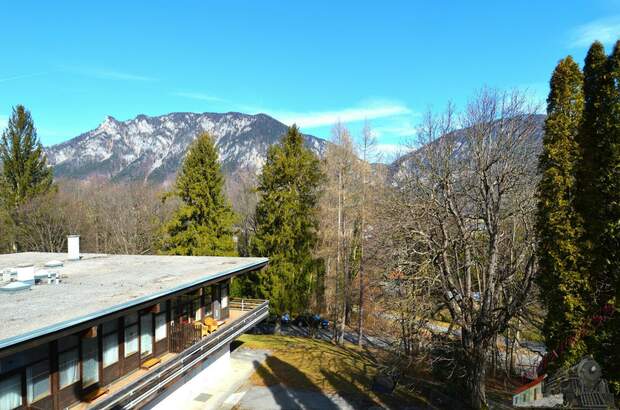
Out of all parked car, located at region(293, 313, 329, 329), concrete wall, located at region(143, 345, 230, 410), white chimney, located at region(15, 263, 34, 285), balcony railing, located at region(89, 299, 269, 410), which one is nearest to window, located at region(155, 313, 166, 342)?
balcony railing, located at region(89, 299, 269, 410)

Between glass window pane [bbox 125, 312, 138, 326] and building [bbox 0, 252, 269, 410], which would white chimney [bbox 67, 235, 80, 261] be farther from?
glass window pane [bbox 125, 312, 138, 326]

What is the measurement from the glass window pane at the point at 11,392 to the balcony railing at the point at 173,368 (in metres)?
1.53

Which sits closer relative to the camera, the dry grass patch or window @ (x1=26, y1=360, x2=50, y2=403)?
window @ (x1=26, y1=360, x2=50, y2=403)

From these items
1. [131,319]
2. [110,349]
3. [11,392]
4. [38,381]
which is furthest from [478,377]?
[11,392]

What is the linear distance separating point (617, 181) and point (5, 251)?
136 feet

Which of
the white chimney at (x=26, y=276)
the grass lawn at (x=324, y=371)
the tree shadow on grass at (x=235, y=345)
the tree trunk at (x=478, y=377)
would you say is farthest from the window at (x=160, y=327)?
the tree trunk at (x=478, y=377)

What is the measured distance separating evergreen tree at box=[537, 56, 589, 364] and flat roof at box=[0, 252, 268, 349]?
10623 millimetres

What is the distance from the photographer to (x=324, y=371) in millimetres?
18812

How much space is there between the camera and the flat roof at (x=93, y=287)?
28.5 ft

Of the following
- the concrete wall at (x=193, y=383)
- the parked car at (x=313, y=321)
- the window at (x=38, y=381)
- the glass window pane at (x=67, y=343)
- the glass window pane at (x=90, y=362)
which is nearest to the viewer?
the window at (x=38, y=381)

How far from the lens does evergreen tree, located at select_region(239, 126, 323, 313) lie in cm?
2702

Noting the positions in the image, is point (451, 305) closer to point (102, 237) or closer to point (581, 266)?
point (581, 266)

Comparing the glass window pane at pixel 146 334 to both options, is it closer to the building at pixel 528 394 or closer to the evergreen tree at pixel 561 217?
the building at pixel 528 394

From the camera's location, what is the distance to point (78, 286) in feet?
41.0
